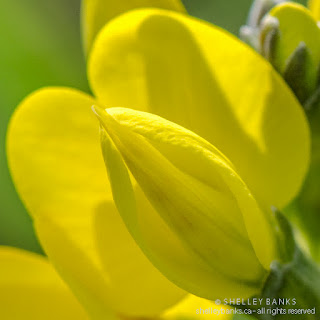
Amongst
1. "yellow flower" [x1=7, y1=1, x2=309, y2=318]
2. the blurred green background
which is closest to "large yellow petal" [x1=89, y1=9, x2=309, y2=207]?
"yellow flower" [x1=7, y1=1, x2=309, y2=318]

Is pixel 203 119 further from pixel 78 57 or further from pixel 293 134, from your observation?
pixel 78 57

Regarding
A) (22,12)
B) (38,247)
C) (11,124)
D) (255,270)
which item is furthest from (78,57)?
(255,270)

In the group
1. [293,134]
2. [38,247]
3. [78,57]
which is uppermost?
[293,134]

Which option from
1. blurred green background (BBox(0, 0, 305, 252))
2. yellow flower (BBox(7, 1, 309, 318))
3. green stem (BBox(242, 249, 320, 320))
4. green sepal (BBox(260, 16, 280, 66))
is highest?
green sepal (BBox(260, 16, 280, 66))

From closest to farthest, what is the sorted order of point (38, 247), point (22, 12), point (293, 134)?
1. point (293, 134)
2. point (38, 247)
3. point (22, 12)

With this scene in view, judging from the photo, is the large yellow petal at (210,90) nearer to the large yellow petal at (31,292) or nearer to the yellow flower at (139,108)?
the yellow flower at (139,108)

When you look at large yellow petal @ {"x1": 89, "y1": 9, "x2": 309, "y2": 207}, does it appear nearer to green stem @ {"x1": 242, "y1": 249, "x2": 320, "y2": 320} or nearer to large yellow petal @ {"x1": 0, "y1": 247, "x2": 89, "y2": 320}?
green stem @ {"x1": 242, "y1": 249, "x2": 320, "y2": 320}
